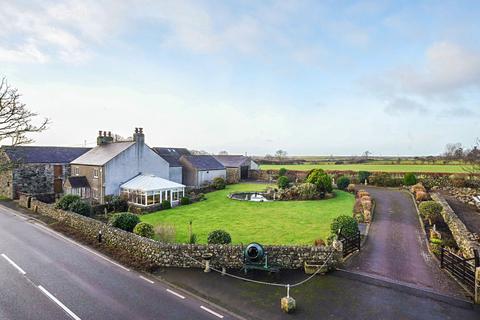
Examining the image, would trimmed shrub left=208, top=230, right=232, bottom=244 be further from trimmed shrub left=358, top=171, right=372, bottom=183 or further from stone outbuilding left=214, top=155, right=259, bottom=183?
stone outbuilding left=214, top=155, right=259, bottom=183

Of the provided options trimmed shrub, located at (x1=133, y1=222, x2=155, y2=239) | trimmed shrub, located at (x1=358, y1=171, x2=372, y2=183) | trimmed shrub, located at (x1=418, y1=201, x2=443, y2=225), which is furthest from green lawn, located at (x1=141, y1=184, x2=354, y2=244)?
trimmed shrub, located at (x1=358, y1=171, x2=372, y2=183)

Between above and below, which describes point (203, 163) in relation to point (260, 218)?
above

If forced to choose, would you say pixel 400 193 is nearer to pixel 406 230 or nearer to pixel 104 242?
pixel 406 230

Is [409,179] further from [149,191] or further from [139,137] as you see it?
[139,137]

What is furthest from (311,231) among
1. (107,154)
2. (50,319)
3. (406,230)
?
(107,154)

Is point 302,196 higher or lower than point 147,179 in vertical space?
lower

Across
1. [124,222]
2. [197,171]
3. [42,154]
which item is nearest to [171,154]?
[197,171]

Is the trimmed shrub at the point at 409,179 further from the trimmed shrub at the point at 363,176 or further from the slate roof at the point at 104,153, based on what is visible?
the slate roof at the point at 104,153
